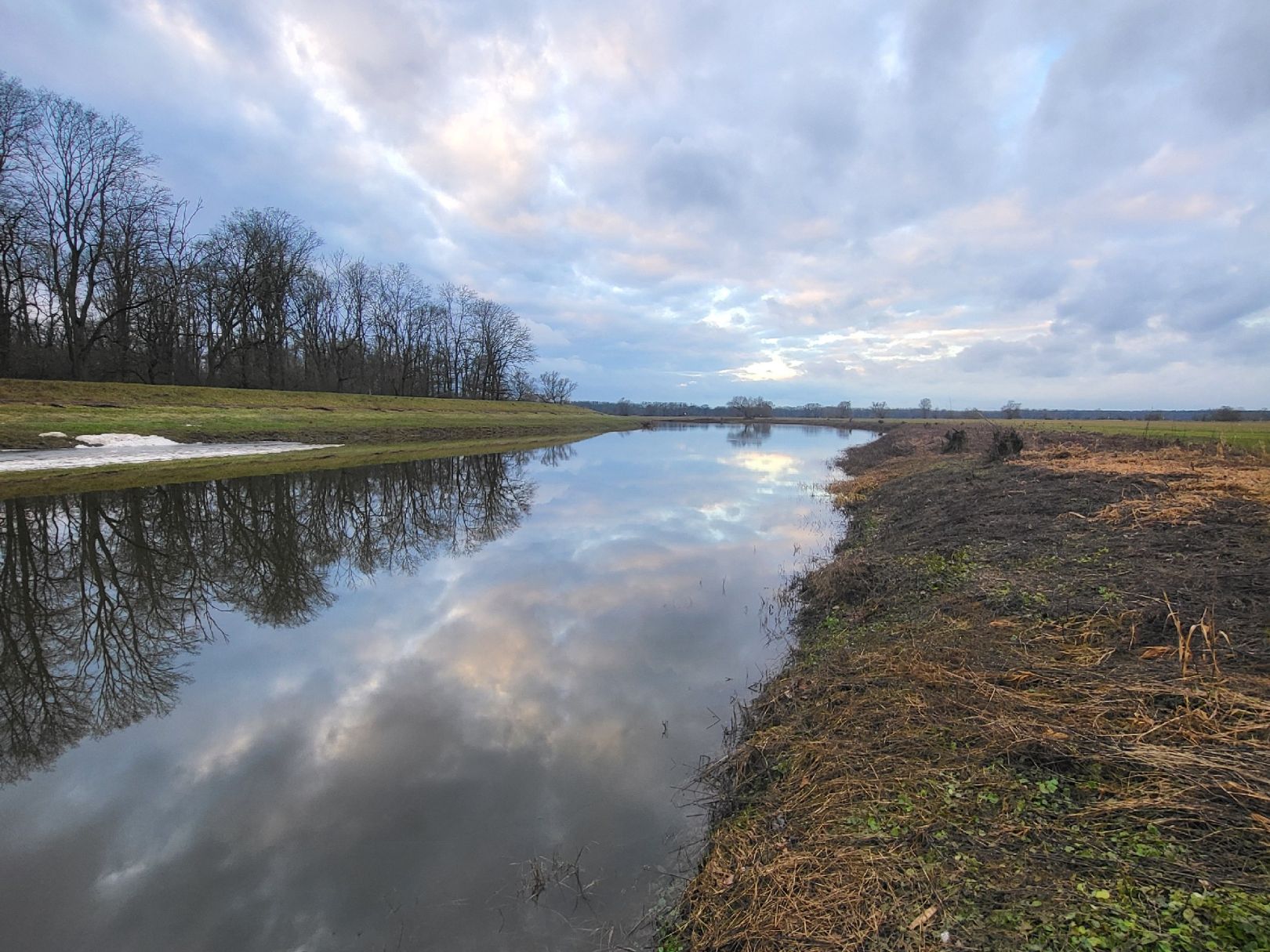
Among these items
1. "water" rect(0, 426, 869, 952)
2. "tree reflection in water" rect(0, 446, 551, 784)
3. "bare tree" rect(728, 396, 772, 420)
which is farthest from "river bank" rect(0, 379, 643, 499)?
"bare tree" rect(728, 396, 772, 420)

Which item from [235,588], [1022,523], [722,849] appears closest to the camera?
[722,849]

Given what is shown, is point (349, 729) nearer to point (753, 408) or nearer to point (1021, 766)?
point (1021, 766)

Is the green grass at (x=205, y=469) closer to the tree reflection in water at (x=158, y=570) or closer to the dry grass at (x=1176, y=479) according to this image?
the tree reflection in water at (x=158, y=570)

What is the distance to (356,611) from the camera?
24.6ft

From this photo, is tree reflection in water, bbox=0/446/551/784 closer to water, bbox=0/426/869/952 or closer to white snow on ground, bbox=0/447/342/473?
water, bbox=0/426/869/952

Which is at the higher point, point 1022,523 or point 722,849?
point 1022,523

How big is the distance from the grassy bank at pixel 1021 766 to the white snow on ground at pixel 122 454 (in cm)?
2278

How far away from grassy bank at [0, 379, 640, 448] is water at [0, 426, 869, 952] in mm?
15662

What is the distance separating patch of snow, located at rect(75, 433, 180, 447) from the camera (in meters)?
21.2

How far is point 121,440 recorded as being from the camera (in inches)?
870

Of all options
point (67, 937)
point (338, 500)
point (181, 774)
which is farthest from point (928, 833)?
point (338, 500)

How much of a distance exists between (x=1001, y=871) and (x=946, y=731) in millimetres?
1388

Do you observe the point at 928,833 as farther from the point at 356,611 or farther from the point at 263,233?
the point at 263,233

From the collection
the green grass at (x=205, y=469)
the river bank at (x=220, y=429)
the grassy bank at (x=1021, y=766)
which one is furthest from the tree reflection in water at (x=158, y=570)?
the grassy bank at (x=1021, y=766)
